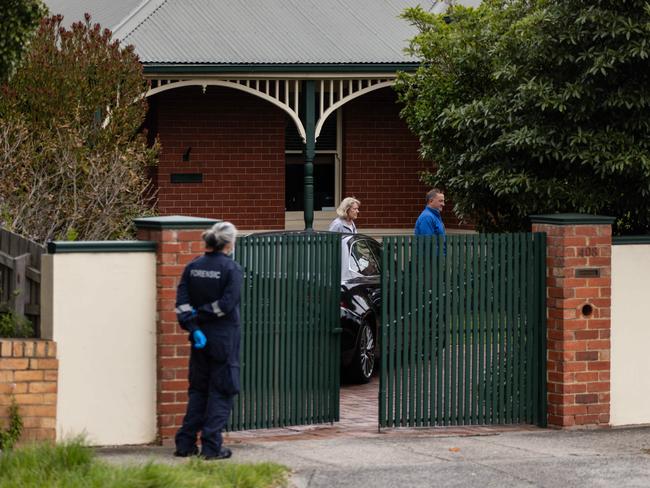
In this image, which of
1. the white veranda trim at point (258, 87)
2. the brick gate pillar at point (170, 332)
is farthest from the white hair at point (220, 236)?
the white veranda trim at point (258, 87)

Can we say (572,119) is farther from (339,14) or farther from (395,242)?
(339,14)

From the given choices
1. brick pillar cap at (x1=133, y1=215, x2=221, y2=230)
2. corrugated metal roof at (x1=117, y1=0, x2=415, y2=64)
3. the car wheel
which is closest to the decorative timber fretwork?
corrugated metal roof at (x1=117, y1=0, x2=415, y2=64)

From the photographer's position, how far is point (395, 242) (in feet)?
35.7

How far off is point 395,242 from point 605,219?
1712 mm

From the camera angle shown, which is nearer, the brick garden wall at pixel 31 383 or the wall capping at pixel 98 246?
the brick garden wall at pixel 31 383

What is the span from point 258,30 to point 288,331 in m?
11.4

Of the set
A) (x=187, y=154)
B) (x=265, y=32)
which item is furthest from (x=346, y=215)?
(x=187, y=154)

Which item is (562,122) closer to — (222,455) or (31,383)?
(222,455)

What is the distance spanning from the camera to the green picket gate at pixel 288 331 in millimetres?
10625

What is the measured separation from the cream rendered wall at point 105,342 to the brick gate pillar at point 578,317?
3.22 metres

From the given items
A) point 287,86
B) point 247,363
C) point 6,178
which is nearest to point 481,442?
point 247,363

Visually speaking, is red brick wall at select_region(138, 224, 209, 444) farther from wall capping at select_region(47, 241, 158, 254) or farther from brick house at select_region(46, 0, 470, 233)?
brick house at select_region(46, 0, 470, 233)

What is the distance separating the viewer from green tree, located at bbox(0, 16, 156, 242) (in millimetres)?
13422

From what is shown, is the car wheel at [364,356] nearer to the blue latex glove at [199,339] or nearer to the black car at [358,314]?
A: the black car at [358,314]
